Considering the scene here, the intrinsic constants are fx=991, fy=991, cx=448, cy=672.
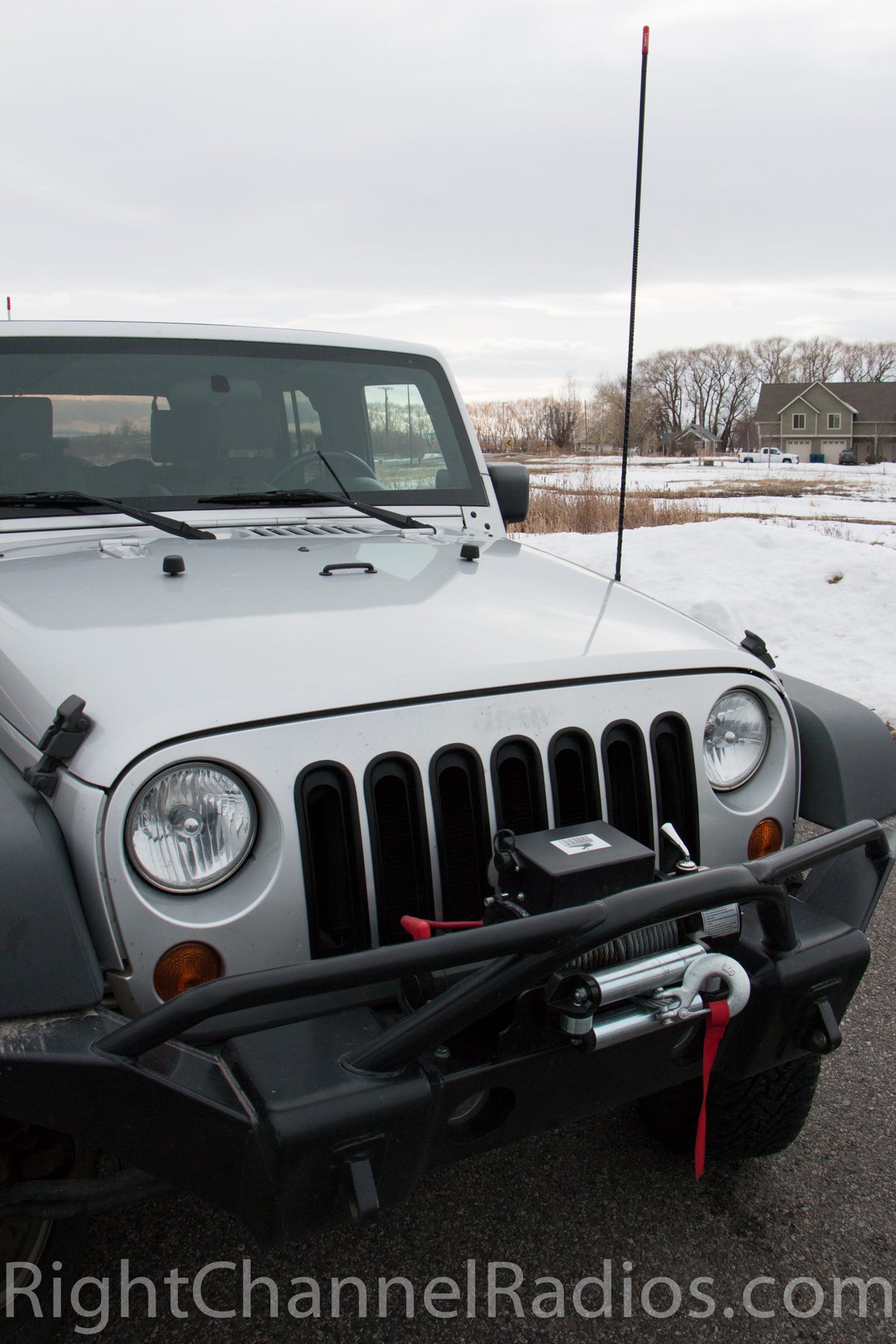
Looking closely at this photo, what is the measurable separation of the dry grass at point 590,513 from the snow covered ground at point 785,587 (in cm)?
79

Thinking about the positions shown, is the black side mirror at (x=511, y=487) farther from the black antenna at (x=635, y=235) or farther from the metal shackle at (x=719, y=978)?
the metal shackle at (x=719, y=978)

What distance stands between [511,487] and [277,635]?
5.89ft

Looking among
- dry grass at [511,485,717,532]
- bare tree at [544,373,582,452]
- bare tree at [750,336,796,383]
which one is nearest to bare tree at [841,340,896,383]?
bare tree at [750,336,796,383]

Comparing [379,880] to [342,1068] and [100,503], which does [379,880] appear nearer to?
[342,1068]

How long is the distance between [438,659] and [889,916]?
2.42 metres

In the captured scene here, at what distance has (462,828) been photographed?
176 centimetres

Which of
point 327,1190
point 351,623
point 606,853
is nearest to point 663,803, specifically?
point 606,853

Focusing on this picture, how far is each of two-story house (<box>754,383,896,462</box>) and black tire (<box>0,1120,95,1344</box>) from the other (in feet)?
271

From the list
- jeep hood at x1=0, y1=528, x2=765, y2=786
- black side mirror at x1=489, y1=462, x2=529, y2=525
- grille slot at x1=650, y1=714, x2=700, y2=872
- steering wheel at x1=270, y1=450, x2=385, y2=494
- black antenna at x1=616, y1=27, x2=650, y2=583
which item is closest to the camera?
jeep hood at x1=0, y1=528, x2=765, y2=786

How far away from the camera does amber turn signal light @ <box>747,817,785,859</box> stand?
6.71 feet

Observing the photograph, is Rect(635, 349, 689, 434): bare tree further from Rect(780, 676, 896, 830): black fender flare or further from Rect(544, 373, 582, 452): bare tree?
Rect(780, 676, 896, 830): black fender flare

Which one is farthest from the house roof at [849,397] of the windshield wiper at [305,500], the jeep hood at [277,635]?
the jeep hood at [277,635]

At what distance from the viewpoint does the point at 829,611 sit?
7340mm

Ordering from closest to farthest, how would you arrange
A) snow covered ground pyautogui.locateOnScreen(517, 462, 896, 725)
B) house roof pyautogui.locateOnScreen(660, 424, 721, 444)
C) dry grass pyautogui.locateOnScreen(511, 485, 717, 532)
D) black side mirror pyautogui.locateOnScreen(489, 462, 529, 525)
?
black side mirror pyautogui.locateOnScreen(489, 462, 529, 525) → snow covered ground pyautogui.locateOnScreen(517, 462, 896, 725) → dry grass pyautogui.locateOnScreen(511, 485, 717, 532) → house roof pyautogui.locateOnScreen(660, 424, 721, 444)
